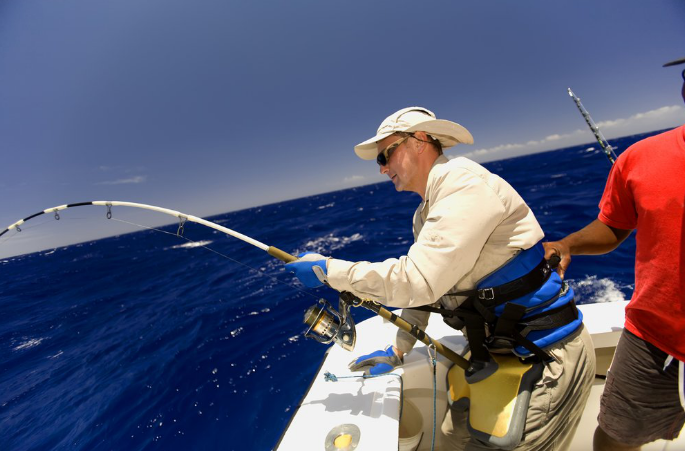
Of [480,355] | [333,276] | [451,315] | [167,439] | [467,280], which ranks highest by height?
[333,276]

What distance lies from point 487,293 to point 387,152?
3.31ft

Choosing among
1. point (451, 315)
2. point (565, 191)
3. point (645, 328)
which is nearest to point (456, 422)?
point (451, 315)

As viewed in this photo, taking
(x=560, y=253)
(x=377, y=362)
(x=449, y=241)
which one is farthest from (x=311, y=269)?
(x=560, y=253)

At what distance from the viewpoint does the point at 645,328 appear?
1446mm

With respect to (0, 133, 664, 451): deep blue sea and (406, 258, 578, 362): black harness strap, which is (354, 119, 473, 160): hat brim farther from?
(0, 133, 664, 451): deep blue sea

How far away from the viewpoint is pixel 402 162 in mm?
1765

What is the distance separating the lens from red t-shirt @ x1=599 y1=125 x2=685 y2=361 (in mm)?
1275

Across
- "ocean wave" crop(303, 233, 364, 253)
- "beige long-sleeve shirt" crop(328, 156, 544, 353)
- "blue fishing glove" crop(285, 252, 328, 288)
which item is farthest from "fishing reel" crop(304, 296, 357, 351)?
"ocean wave" crop(303, 233, 364, 253)

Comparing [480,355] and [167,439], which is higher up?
[480,355]

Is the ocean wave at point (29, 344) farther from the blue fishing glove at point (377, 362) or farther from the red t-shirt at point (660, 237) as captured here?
the red t-shirt at point (660, 237)

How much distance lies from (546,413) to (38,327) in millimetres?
13429

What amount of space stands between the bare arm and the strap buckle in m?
0.60

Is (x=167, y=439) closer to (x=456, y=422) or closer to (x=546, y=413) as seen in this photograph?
(x=456, y=422)

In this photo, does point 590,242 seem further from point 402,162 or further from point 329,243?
point 329,243
